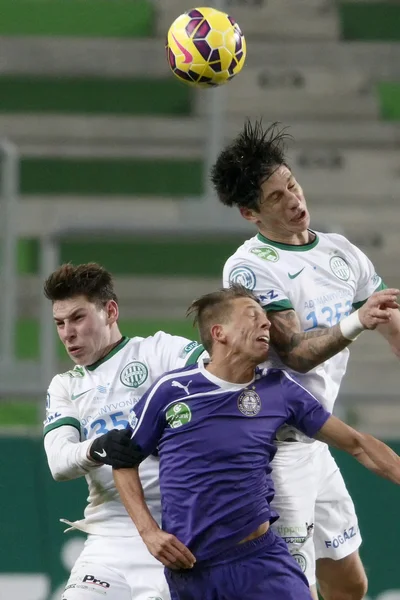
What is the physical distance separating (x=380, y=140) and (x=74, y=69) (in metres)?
2.72

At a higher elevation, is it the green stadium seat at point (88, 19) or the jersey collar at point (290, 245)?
the green stadium seat at point (88, 19)

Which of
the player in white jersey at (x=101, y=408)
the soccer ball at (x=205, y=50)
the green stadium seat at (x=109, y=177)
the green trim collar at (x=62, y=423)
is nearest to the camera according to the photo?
the player in white jersey at (x=101, y=408)

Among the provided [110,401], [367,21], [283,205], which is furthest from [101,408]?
[367,21]

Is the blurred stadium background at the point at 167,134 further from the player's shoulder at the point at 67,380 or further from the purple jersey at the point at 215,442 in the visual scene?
the purple jersey at the point at 215,442

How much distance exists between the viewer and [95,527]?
408 centimetres

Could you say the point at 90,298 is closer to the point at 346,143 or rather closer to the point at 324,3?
the point at 346,143

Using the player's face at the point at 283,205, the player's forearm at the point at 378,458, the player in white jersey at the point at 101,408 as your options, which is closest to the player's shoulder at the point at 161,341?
the player in white jersey at the point at 101,408

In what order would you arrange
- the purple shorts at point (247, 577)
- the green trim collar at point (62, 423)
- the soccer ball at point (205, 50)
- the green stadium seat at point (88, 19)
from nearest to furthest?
1. the purple shorts at point (247, 577)
2. the green trim collar at point (62, 423)
3. the soccer ball at point (205, 50)
4. the green stadium seat at point (88, 19)

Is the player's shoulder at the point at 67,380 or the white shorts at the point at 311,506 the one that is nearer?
the white shorts at the point at 311,506

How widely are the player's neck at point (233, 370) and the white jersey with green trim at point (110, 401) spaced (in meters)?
0.34

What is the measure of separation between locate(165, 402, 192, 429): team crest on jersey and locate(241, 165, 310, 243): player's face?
2.52ft

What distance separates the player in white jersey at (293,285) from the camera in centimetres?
381

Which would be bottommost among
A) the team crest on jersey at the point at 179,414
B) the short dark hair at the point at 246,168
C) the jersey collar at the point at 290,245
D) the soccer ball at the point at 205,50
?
the team crest on jersey at the point at 179,414

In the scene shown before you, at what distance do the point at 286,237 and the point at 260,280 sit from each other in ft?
0.77
